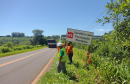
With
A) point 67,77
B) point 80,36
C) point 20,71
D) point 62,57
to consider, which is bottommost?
point 20,71

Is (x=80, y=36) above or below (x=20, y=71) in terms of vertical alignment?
above

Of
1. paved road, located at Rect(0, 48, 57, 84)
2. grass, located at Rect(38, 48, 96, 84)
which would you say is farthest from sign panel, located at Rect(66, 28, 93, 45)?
paved road, located at Rect(0, 48, 57, 84)

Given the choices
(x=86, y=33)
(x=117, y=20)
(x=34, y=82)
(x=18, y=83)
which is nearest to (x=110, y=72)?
(x=117, y=20)

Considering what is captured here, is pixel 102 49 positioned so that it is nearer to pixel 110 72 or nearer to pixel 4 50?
pixel 110 72

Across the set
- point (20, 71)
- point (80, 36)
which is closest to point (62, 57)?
point (80, 36)

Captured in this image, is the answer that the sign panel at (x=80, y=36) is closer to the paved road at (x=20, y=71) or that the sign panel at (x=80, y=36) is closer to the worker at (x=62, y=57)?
the worker at (x=62, y=57)

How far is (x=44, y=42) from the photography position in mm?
89688

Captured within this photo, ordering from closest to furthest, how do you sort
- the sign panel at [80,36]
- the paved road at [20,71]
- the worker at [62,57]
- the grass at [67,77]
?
the grass at [67,77]
the worker at [62,57]
the paved road at [20,71]
the sign panel at [80,36]

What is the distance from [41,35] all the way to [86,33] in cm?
9079

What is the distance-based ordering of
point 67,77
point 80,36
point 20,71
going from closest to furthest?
point 67,77
point 80,36
point 20,71

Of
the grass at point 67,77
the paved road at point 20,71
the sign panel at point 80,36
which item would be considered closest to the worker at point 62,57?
the grass at point 67,77

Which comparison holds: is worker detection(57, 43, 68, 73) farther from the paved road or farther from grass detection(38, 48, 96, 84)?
the paved road

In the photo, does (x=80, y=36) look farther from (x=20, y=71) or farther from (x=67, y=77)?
(x=20, y=71)

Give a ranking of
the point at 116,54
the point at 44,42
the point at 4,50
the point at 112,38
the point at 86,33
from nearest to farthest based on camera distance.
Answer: the point at 112,38, the point at 86,33, the point at 116,54, the point at 4,50, the point at 44,42
